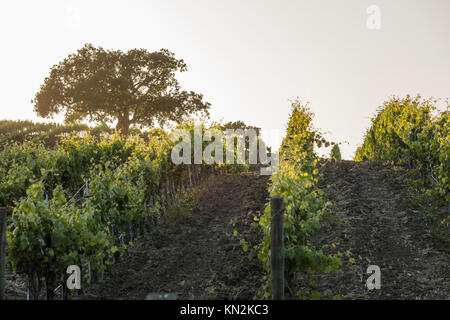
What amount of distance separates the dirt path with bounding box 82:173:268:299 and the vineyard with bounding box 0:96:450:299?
3cm

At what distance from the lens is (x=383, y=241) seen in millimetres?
7836

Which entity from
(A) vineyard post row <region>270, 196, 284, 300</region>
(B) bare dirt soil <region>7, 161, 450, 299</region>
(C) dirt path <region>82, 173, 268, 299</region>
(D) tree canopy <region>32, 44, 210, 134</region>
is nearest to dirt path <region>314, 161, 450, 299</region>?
(B) bare dirt soil <region>7, 161, 450, 299</region>

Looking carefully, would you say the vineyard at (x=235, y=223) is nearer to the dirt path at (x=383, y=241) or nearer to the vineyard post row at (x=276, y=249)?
the dirt path at (x=383, y=241)

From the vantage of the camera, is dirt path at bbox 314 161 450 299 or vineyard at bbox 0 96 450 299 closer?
vineyard at bbox 0 96 450 299

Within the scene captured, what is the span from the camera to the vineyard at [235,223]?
18.3 feet

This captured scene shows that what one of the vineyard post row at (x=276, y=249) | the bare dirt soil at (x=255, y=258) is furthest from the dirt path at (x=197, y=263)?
the vineyard post row at (x=276, y=249)

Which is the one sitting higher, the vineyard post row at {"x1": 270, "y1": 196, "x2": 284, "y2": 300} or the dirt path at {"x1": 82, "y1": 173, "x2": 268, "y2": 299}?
the vineyard post row at {"x1": 270, "y1": 196, "x2": 284, "y2": 300}

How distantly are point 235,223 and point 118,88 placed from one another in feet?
67.6

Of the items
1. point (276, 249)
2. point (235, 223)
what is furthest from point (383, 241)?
point (276, 249)

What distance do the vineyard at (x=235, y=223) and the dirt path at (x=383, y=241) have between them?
0.03 metres

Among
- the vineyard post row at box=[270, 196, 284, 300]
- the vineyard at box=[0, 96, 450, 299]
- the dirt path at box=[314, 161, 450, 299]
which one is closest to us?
the vineyard post row at box=[270, 196, 284, 300]

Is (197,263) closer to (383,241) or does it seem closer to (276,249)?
(276,249)

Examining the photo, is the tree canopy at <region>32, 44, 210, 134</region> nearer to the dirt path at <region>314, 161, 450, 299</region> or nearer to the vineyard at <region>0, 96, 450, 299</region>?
the vineyard at <region>0, 96, 450, 299</region>

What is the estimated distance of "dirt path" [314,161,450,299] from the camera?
20.2ft
